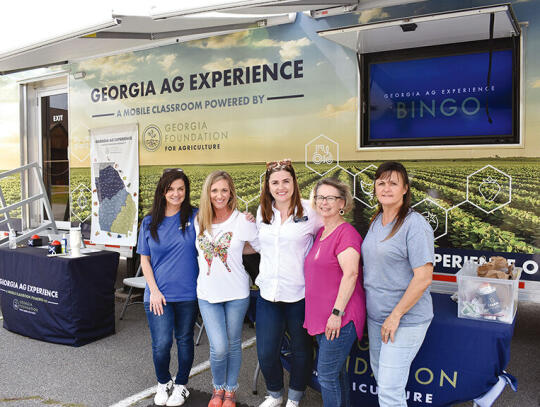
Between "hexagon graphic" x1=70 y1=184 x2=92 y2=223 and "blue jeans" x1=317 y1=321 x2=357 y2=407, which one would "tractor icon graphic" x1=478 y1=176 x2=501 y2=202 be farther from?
"hexagon graphic" x1=70 y1=184 x2=92 y2=223

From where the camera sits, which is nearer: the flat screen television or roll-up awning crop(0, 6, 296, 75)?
the flat screen television

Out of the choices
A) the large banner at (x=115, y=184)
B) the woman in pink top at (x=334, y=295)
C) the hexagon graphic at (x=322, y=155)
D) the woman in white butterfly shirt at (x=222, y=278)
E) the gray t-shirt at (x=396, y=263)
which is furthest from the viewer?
the large banner at (x=115, y=184)

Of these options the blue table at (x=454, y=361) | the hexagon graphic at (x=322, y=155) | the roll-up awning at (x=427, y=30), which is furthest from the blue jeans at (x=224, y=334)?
the roll-up awning at (x=427, y=30)

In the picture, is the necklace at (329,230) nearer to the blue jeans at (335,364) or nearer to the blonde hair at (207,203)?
the blue jeans at (335,364)

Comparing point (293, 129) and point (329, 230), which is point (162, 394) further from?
point (293, 129)

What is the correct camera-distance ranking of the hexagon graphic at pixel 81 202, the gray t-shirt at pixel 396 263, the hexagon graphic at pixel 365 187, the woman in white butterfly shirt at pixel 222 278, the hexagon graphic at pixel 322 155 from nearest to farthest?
the gray t-shirt at pixel 396 263
the woman in white butterfly shirt at pixel 222 278
the hexagon graphic at pixel 365 187
the hexagon graphic at pixel 322 155
the hexagon graphic at pixel 81 202

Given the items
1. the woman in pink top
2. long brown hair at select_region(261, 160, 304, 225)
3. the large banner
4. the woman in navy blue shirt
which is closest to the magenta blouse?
the woman in pink top

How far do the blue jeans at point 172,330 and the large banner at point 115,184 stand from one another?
1.96 meters

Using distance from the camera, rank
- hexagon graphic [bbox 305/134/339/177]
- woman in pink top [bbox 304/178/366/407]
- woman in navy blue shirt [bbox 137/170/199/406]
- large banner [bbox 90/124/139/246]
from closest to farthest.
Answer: woman in pink top [bbox 304/178/366/407], woman in navy blue shirt [bbox 137/170/199/406], hexagon graphic [bbox 305/134/339/177], large banner [bbox 90/124/139/246]

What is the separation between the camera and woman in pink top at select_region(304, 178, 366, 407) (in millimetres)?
2113

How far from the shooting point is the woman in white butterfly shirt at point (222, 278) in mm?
2477

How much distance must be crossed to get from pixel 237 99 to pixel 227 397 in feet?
7.23

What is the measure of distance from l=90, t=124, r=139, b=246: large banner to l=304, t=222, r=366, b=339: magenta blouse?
8.78 ft

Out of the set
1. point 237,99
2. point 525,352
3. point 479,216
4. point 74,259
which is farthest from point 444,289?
point 74,259
